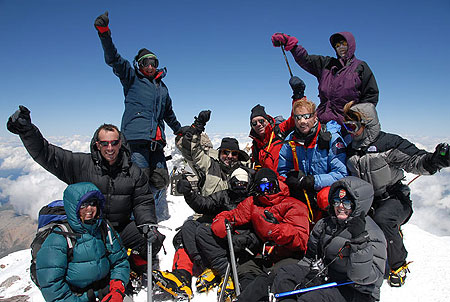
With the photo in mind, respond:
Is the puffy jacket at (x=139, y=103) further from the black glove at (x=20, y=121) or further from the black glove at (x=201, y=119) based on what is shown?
the black glove at (x=20, y=121)

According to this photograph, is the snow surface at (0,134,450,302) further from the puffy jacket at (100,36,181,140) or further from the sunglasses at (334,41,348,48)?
the sunglasses at (334,41,348,48)

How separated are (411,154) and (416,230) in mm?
3589

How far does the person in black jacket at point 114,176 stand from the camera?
3.82 metres

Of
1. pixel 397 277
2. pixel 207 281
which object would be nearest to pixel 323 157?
pixel 397 277

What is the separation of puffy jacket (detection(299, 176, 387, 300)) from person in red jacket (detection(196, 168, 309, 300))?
317 millimetres

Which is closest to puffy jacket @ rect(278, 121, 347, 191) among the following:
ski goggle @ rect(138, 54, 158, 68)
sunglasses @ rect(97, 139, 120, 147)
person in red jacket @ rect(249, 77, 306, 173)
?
person in red jacket @ rect(249, 77, 306, 173)

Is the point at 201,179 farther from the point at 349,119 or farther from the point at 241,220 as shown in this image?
the point at 349,119

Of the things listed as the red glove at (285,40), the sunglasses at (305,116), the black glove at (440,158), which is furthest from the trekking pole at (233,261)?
the red glove at (285,40)

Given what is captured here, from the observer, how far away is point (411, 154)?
142 inches

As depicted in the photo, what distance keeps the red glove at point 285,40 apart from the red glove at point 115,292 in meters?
5.53

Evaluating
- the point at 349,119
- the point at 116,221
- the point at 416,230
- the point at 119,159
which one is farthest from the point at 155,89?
the point at 416,230

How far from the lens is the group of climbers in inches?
120

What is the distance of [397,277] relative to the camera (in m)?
4.02

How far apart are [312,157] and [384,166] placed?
105cm
